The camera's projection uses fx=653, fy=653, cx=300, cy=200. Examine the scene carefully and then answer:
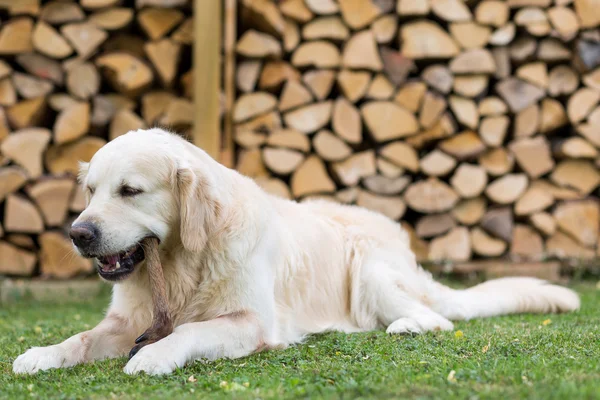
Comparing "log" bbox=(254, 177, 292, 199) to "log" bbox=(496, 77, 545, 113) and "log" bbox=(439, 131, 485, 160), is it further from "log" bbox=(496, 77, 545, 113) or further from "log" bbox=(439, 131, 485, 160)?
"log" bbox=(496, 77, 545, 113)

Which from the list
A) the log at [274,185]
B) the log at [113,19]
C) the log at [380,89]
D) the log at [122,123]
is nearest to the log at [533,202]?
the log at [380,89]

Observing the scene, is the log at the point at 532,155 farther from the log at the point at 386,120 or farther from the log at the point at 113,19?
the log at the point at 113,19

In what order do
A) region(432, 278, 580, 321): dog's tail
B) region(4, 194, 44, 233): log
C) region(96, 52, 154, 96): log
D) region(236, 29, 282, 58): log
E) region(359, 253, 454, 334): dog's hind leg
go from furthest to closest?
region(236, 29, 282, 58): log
region(96, 52, 154, 96): log
region(4, 194, 44, 233): log
region(432, 278, 580, 321): dog's tail
region(359, 253, 454, 334): dog's hind leg

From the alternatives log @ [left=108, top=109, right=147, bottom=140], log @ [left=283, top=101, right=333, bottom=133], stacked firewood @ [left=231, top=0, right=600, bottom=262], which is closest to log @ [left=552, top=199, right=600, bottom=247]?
stacked firewood @ [left=231, top=0, right=600, bottom=262]

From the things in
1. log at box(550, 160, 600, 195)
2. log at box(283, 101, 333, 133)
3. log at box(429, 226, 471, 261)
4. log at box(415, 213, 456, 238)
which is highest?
log at box(283, 101, 333, 133)

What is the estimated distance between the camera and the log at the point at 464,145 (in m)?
5.63

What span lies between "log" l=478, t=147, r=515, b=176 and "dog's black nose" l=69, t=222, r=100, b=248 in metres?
4.05

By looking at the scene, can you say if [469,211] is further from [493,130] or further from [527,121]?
[527,121]

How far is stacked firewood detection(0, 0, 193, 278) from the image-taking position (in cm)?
534

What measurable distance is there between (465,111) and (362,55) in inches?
39.8

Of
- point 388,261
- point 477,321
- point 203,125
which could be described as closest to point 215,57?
point 203,125

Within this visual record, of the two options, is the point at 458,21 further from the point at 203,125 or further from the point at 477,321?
the point at 477,321

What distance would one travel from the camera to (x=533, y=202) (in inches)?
225

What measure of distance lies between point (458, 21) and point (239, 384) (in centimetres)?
442
